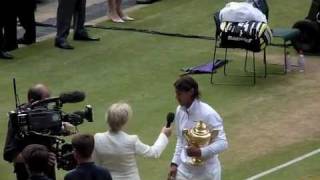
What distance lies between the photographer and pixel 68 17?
53.8 feet

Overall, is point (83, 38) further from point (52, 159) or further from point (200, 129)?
point (52, 159)

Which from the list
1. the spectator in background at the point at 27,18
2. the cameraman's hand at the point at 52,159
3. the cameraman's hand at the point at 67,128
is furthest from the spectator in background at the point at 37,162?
the spectator in background at the point at 27,18

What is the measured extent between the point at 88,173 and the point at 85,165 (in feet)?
0.26

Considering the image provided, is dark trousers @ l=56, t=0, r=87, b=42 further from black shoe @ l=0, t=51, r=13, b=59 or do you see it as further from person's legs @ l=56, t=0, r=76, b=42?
black shoe @ l=0, t=51, r=13, b=59

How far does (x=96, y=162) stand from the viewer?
809cm

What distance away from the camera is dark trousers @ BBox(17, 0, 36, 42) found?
1664cm

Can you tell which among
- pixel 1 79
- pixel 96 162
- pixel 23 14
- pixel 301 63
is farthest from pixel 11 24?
pixel 96 162

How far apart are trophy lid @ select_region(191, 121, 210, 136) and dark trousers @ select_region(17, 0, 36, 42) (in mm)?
9091

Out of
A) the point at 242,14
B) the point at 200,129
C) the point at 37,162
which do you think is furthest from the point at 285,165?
the point at 37,162

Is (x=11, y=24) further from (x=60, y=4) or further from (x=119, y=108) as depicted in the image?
(x=119, y=108)

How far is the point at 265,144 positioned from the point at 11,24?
636cm

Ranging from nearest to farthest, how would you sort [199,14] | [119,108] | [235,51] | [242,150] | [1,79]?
[119,108] → [242,150] → [1,79] → [235,51] → [199,14]

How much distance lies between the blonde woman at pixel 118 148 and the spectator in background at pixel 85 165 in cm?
67

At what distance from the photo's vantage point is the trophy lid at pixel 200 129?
26.3 feet
